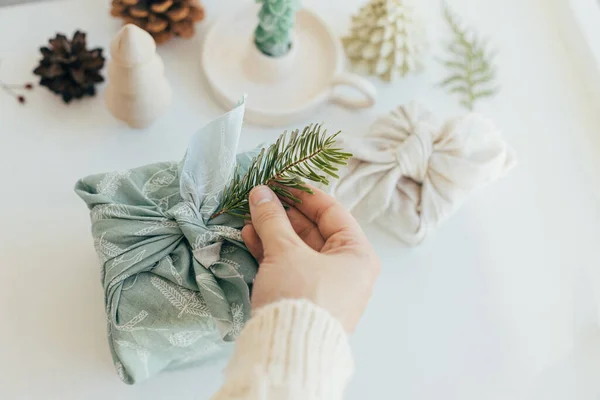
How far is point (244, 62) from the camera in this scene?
1021mm

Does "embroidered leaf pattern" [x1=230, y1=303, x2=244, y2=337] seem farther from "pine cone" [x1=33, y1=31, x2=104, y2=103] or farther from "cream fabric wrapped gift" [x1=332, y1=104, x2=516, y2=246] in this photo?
"pine cone" [x1=33, y1=31, x2=104, y2=103]

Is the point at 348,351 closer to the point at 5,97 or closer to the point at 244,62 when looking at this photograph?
the point at 244,62

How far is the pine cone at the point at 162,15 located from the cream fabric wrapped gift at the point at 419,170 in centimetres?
36

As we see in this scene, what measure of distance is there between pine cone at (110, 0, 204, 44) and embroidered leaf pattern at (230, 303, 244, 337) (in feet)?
1.83

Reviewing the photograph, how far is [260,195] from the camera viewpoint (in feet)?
2.14

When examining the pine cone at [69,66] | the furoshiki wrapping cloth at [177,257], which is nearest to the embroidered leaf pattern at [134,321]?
the furoshiki wrapping cloth at [177,257]

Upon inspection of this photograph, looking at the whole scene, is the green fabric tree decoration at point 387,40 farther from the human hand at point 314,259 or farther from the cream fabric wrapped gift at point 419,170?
the human hand at point 314,259

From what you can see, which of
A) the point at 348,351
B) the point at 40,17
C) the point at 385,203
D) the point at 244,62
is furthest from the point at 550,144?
the point at 40,17

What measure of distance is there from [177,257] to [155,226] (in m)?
0.05

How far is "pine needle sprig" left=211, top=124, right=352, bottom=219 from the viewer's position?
0.65 meters

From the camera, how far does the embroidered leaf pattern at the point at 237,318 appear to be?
661 millimetres

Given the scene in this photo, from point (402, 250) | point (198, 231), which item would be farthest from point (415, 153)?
point (198, 231)

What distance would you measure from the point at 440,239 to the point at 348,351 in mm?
445

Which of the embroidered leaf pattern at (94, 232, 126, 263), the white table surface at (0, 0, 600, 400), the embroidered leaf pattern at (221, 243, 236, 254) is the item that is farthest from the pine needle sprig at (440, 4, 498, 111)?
the embroidered leaf pattern at (94, 232, 126, 263)
